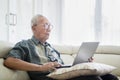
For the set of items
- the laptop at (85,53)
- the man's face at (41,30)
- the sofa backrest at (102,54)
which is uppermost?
the man's face at (41,30)

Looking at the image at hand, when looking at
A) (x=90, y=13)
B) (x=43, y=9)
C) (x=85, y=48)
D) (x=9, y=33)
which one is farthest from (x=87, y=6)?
(x=85, y=48)

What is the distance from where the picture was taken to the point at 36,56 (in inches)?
78.6

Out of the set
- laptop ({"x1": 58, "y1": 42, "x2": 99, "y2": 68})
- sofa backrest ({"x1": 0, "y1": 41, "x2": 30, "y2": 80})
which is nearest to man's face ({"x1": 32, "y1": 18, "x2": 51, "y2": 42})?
sofa backrest ({"x1": 0, "y1": 41, "x2": 30, "y2": 80})

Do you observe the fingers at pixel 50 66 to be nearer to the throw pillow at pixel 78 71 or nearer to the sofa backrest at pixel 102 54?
the throw pillow at pixel 78 71

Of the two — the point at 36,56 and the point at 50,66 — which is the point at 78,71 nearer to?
the point at 50,66

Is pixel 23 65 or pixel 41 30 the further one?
pixel 41 30

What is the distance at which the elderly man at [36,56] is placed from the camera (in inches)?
70.0

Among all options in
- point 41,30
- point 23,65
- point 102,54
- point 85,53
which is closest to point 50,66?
point 23,65

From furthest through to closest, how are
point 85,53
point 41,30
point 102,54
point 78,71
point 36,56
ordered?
point 102,54, point 41,30, point 36,56, point 85,53, point 78,71

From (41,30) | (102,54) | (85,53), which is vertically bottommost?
(102,54)

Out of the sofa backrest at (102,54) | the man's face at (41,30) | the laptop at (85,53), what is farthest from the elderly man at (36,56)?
the sofa backrest at (102,54)

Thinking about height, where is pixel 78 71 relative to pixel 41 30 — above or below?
below

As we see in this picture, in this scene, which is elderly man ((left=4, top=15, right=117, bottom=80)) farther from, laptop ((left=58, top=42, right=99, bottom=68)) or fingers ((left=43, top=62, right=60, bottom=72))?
laptop ((left=58, top=42, right=99, bottom=68))

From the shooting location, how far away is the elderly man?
1.78 metres
